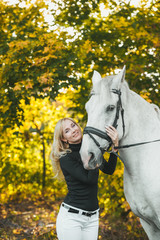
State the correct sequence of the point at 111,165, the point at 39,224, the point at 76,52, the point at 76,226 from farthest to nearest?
the point at 39,224, the point at 76,52, the point at 111,165, the point at 76,226

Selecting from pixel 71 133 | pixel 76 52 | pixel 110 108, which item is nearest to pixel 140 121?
pixel 110 108

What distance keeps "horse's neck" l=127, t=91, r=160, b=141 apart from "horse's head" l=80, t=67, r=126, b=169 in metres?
0.14

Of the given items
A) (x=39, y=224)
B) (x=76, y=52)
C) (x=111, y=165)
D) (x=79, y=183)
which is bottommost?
(x=39, y=224)

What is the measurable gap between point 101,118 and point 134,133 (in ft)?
1.37

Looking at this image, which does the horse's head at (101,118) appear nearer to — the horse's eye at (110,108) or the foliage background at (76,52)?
the horse's eye at (110,108)

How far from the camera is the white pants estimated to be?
219 cm

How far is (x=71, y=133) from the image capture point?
2488 mm

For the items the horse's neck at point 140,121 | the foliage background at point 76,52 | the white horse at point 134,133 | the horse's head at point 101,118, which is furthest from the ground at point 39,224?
the horse's head at point 101,118

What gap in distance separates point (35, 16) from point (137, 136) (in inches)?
109

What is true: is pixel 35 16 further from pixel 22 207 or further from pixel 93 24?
pixel 22 207

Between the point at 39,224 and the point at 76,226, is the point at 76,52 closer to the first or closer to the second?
the point at 76,226

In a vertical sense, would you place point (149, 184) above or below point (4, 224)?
above

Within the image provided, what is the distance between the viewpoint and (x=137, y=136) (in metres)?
2.28

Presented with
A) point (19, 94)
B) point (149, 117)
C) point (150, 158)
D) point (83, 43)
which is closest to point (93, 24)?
point (83, 43)
